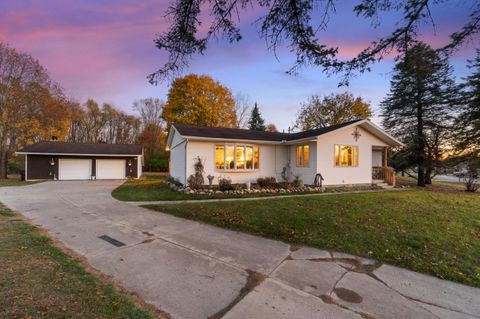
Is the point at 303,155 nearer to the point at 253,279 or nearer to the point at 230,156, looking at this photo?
the point at 230,156

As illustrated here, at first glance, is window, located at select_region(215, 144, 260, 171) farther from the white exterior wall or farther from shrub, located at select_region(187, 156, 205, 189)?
the white exterior wall

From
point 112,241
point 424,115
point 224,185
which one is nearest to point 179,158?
point 224,185

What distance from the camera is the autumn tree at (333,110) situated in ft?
91.5

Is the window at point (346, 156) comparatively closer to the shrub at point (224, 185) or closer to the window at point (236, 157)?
the window at point (236, 157)

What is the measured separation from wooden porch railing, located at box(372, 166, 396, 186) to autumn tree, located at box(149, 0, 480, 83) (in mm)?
13714

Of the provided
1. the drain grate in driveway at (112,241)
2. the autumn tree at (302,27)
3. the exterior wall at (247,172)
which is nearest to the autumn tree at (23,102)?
the exterior wall at (247,172)

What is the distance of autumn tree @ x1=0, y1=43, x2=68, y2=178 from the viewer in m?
19.6

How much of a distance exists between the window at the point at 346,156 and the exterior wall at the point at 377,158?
3.99 metres

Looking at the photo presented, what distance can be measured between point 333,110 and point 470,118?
1403cm

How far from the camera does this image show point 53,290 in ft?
8.99

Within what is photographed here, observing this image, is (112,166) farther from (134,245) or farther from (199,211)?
(134,245)

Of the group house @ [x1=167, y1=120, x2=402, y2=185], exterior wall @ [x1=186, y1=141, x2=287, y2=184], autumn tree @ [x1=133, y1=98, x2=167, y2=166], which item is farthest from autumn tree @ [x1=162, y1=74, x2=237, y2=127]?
exterior wall @ [x1=186, y1=141, x2=287, y2=184]

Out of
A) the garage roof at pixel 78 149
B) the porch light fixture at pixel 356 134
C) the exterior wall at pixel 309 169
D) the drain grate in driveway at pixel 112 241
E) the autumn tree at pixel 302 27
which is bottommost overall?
the drain grate in driveway at pixel 112 241


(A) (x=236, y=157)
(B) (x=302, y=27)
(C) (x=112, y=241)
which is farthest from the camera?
(A) (x=236, y=157)
